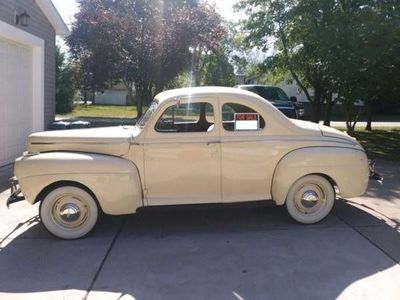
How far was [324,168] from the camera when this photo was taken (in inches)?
239

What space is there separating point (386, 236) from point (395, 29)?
23.3 feet

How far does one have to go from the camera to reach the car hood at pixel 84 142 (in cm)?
583

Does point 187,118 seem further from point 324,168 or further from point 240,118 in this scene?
point 324,168

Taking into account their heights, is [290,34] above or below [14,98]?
above

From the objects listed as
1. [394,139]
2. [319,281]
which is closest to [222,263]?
[319,281]

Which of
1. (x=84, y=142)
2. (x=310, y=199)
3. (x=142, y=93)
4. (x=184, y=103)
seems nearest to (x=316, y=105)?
(x=142, y=93)

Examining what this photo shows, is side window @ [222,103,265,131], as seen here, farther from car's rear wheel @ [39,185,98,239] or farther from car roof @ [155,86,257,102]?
car's rear wheel @ [39,185,98,239]

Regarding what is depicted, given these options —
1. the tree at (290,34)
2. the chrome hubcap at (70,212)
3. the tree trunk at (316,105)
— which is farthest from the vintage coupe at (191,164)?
the tree trunk at (316,105)

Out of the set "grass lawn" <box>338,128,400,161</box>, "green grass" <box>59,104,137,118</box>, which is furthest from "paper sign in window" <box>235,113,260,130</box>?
"green grass" <box>59,104,137,118</box>

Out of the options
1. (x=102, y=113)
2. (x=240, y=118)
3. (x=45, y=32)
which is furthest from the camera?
(x=102, y=113)

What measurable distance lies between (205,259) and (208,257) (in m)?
0.06

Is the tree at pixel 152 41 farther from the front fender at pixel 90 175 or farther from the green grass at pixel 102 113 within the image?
the front fender at pixel 90 175

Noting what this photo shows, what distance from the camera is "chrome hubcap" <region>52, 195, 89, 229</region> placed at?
571cm

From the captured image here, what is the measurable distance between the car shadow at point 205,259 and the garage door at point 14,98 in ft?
14.2
